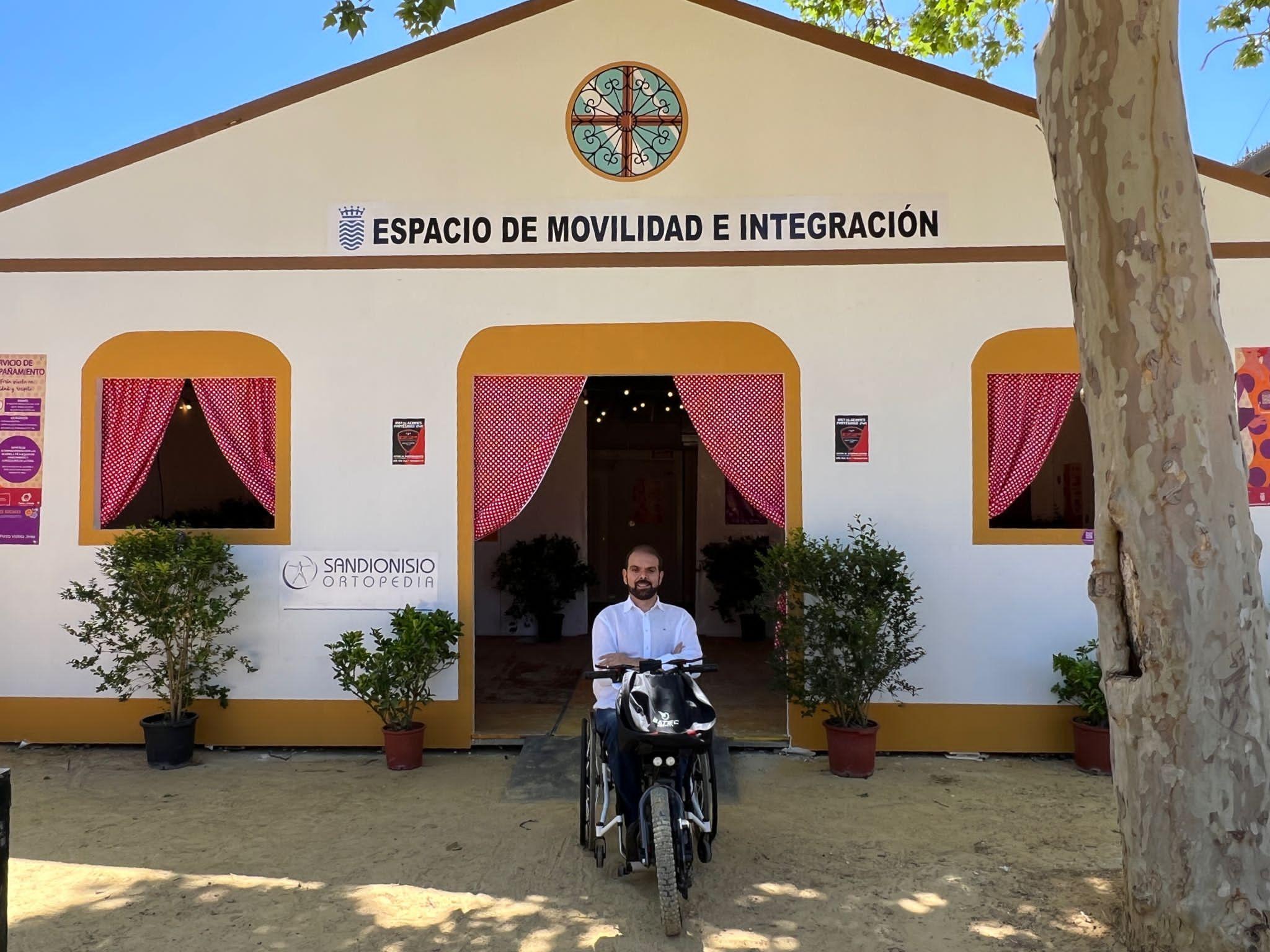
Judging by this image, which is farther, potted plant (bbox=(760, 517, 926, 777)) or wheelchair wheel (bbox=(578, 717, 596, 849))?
potted plant (bbox=(760, 517, 926, 777))

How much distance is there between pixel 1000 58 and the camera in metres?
9.55

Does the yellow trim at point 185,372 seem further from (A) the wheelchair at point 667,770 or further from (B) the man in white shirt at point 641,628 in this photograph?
(A) the wheelchair at point 667,770

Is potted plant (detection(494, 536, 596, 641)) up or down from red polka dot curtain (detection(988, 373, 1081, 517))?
down

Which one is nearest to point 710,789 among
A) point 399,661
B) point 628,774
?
point 628,774

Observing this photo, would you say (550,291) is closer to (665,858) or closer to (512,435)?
(512,435)

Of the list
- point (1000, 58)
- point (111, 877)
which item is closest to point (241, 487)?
point (111, 877)

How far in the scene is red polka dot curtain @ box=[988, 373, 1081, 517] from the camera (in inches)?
226

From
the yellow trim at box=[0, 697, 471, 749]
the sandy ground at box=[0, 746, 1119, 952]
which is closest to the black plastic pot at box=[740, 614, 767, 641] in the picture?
the sandy ground at box=[0, 746, 1119, 952]

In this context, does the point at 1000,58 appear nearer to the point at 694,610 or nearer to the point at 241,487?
the point at 694,610

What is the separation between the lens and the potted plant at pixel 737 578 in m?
9.45

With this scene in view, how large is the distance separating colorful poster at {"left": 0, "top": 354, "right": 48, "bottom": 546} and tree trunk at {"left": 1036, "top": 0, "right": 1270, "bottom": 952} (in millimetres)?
6083

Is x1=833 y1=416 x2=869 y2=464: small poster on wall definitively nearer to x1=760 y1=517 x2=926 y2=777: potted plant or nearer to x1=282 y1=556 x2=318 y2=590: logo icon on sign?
x1=760 y1=517 x2=926 y2=777: potted plant

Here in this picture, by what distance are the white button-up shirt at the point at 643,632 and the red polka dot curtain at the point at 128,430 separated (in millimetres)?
3659

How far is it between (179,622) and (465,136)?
136 inches
